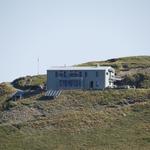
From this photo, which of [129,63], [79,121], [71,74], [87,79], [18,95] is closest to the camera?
[79,121]

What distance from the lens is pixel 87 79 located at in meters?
107

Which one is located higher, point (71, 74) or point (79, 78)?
point (71, 74)

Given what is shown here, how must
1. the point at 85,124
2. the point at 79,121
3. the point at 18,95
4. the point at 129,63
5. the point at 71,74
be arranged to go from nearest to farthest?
the point at 85,124 < the point at 79,121 < the point at 18,95 < the point at 71,74 < the point at 129,63

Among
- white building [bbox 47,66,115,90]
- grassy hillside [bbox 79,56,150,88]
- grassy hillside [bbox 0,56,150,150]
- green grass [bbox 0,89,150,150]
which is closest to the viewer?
green grass [bbox 0,89,150,150]

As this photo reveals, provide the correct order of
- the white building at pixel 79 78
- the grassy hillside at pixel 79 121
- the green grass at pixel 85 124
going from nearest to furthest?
the green grass at pixel 85 124, the grassy hillside at pixel 79 121, the white building at pixel 79 78

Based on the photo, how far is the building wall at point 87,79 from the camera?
106m

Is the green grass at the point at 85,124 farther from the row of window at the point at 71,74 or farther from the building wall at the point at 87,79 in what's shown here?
the row of window at the point at 71,74

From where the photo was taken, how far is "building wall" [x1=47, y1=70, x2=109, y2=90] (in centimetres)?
10625

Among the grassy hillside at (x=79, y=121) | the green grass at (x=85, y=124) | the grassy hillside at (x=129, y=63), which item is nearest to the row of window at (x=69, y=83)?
the grassy hillside at (x=79, y=121)

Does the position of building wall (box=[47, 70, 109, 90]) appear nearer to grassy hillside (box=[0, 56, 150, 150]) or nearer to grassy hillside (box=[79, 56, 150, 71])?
grassy hillside (box=[0, 56, 150, 150])

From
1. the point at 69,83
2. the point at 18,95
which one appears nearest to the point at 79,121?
the point at 69,83

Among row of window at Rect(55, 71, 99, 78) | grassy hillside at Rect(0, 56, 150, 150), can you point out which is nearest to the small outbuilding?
grassy hillside at Rect(0, 56, 150, 150)

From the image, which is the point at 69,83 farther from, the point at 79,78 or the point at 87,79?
the point at 87,79

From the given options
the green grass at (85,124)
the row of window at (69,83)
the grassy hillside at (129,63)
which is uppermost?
the grassy hillside at (129,63)
